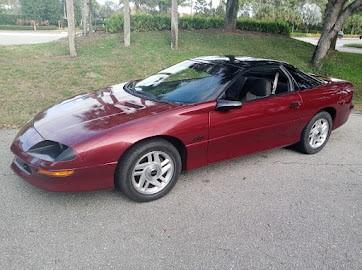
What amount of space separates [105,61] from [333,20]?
6.80 m

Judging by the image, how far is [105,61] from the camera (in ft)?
31.1

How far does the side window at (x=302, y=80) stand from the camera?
443 centimetres

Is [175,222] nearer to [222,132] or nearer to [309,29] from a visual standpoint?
[222,132]

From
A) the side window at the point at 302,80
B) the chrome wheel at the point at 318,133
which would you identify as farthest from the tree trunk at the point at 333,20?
the chrome wheel at the point at 318,133

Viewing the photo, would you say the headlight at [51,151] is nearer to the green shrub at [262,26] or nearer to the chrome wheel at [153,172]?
the chrome wheel at [153,172]

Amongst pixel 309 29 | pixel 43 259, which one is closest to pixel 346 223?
pixel 43 259

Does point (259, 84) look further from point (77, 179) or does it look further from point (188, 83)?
point (77, 179)

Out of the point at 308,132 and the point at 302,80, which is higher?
the point at 302,80

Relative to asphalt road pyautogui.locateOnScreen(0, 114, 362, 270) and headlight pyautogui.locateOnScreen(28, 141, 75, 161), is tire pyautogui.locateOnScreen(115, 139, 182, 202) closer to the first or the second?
asphalt road pyautogui.locateOnScreen(0, 114, 362, 270)

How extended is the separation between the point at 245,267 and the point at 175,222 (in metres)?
0.75

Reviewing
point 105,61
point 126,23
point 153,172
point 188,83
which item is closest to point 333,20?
point 126,23

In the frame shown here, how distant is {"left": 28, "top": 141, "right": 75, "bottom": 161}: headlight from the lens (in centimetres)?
294

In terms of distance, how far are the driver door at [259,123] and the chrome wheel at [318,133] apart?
0.28m

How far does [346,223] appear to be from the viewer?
3.15 m
